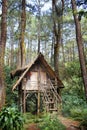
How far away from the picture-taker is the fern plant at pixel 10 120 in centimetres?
1198

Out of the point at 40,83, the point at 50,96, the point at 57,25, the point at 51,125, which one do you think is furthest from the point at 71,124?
the point at 57,25

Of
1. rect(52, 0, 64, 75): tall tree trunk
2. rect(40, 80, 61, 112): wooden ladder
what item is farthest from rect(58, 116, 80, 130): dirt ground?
rect(52, 0, 64, 75): tall tree trunk

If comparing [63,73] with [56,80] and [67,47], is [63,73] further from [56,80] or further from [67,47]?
[67,47]

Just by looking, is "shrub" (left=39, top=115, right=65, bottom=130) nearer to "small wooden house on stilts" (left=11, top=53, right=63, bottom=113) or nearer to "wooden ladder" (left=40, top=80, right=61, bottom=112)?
"wooden ladder" (left=40, top=80, right=61, bottom=112)

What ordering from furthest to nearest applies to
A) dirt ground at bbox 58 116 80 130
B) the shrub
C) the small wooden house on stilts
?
1. the small wooden house on stilts
2. dirt ground at bbox 58 116 80 130
3. the shrub

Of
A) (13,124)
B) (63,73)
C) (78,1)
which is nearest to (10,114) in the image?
(13,124)

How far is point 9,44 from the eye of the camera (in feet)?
170

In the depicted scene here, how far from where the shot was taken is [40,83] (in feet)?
67.4

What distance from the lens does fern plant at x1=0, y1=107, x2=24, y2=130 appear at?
1198cm

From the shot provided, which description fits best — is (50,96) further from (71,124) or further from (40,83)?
(71,124)

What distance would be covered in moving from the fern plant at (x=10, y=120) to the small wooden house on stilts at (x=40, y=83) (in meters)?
7.01

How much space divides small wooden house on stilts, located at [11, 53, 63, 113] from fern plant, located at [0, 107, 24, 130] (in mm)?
7007

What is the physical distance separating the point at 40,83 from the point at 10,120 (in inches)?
340

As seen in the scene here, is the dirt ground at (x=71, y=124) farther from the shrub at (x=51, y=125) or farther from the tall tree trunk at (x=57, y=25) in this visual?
the tall tree trunk at (x=57, y=25)
